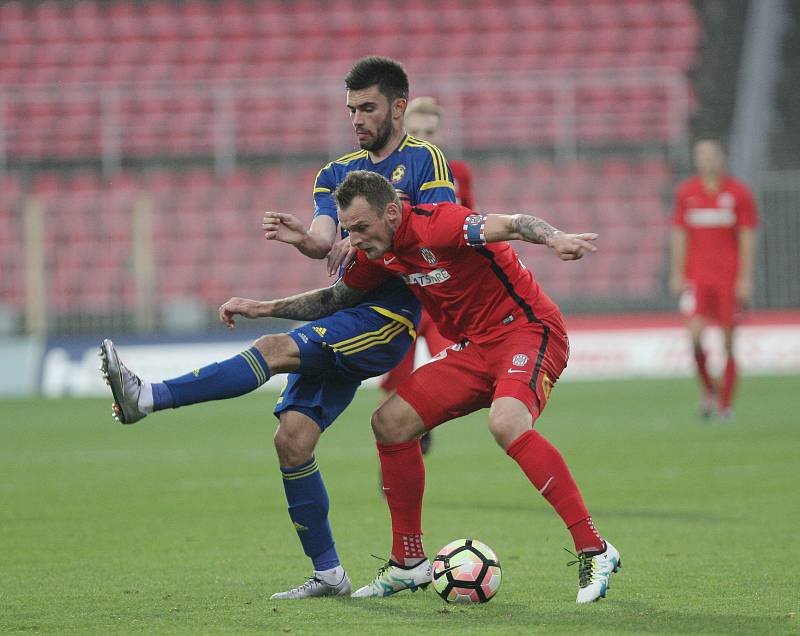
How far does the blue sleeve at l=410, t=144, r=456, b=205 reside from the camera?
→ 567 cm

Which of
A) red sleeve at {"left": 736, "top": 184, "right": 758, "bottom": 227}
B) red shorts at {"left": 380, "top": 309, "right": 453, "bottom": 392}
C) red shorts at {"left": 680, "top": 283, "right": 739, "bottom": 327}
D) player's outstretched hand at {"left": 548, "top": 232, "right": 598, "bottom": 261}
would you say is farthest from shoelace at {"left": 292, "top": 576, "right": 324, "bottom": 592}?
red sleeve at {"left": 736, "top": 184, "right": 758, "bottom": 227}

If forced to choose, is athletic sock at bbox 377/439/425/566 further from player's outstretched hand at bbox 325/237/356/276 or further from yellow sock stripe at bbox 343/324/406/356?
player's outstretched hand at bbox 325/237/356/276

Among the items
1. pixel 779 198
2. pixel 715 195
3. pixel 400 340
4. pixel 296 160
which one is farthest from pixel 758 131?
pixel 400 340

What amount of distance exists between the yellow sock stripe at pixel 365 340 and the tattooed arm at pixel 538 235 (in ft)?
2.42

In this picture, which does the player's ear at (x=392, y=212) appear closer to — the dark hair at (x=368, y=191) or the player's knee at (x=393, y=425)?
the dark hair at (x=368, y=191)

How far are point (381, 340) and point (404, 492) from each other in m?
0.63

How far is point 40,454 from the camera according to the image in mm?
11648

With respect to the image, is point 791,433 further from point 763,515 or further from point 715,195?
point 763,515

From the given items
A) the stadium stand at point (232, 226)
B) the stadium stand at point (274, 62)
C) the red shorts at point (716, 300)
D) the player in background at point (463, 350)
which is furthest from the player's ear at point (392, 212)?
the stadium stand at point (274, 62)

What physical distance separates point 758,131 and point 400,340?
18513 millimetres

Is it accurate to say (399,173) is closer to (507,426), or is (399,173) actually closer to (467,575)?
(507,426)

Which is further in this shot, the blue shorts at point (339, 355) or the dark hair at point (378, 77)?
the dark hair at point (378, 77)

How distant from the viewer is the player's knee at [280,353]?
212 inches

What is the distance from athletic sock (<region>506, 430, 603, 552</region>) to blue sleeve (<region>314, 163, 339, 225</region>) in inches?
53.4
